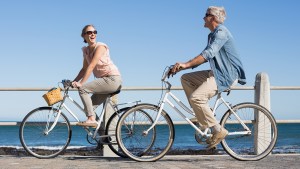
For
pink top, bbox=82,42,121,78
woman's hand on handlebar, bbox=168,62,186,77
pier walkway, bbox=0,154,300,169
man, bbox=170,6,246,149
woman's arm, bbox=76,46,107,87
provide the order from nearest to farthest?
pier walkway, bbox=0,154,300,169
woman's hand on handlebar, bbox=168,62,186,77
man, bbox=170,6,246,149
woman's arm, bbox=76,46,107,87
pink top, bbox=82,42,121,78

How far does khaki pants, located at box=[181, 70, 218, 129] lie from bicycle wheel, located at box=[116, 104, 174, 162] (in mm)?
372

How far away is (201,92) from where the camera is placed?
609 centimetres

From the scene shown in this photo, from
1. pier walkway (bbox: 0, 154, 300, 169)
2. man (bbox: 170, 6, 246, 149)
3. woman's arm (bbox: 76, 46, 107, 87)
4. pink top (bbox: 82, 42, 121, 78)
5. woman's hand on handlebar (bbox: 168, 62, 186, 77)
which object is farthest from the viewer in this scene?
pink top (bbox: 82, 42, 121, 78)

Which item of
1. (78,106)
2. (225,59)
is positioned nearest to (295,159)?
(225,59)

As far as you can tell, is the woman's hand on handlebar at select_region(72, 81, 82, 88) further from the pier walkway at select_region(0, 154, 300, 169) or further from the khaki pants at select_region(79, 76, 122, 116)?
the pier walkway at select_region(0, 154, 300, 169)

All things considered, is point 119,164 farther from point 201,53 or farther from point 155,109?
point 201,53

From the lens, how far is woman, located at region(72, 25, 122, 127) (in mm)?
6457

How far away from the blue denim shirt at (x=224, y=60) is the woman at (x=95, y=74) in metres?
1.21

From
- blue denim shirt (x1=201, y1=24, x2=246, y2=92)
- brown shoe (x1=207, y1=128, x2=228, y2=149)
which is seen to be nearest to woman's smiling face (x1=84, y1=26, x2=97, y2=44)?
blue denim shirt (x1=201, y1=24, x2=246, y2=92)

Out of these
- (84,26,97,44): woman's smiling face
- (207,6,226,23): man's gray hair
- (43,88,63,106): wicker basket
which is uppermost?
(207,6,226,23): man's gray hair

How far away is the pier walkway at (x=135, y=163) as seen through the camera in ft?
19.1

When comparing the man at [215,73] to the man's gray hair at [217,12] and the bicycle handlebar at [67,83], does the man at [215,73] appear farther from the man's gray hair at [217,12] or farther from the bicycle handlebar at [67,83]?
the bicycle handlebar at [67,83]

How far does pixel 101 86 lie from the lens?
21.3ft

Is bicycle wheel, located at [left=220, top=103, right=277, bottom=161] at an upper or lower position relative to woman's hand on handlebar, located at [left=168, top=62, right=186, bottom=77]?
lower
